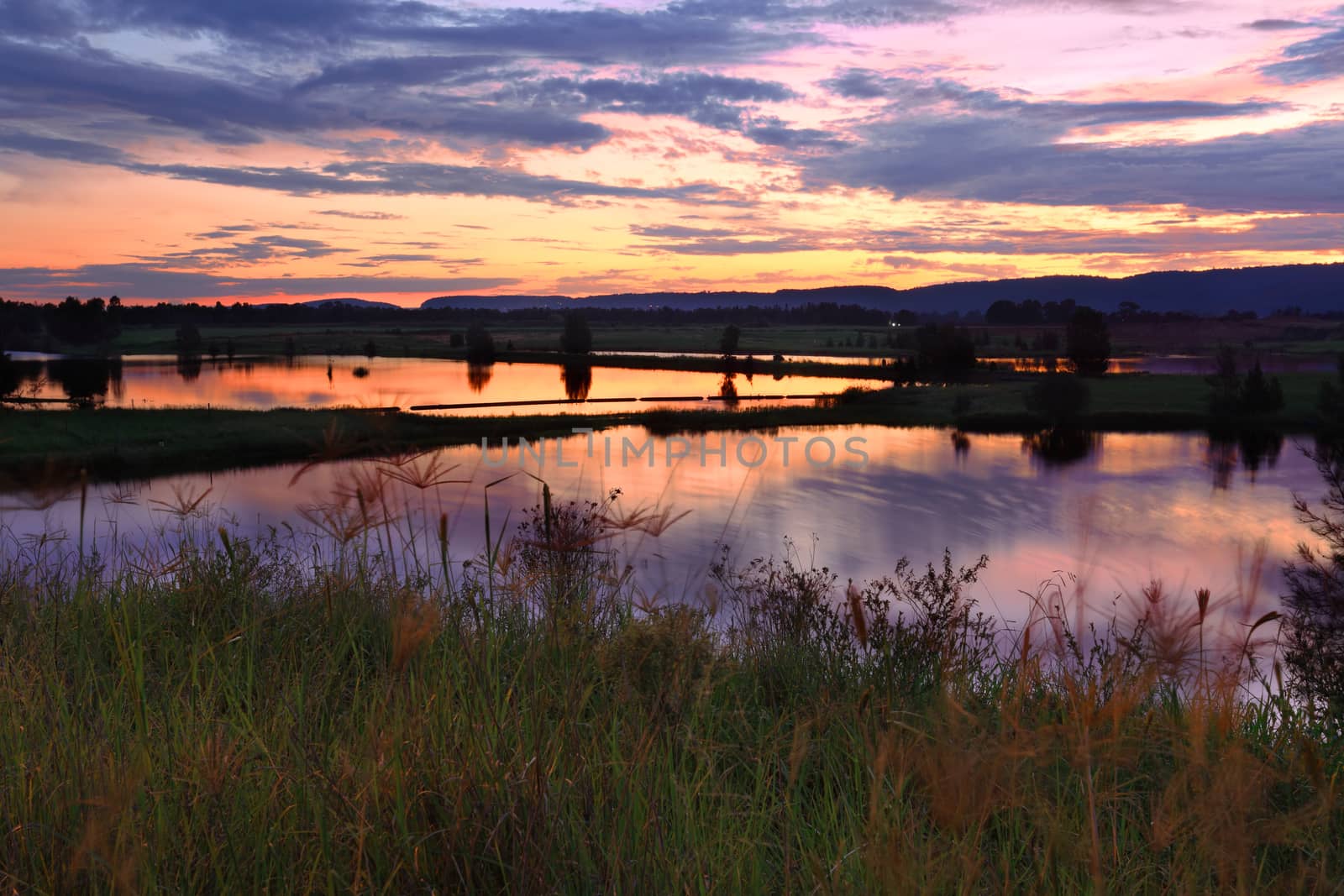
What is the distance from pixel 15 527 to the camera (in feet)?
97.3

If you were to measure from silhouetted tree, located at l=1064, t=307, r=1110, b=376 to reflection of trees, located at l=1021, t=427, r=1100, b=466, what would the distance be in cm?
3047

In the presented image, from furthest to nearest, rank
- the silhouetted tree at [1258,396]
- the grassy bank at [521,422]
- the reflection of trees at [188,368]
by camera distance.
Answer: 1. the reflection of trees at [188,368]
2. the silhouetted tree at [1258,396]
3. the grassy bank at [521,422]

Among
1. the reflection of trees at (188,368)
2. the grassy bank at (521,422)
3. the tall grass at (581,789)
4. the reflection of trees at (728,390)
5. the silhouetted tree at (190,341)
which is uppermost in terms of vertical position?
the silhouetted tree at (190,341)

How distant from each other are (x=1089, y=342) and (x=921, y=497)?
56.2 m

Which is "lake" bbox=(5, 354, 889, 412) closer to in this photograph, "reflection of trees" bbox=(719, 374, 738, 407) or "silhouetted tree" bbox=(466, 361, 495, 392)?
"silhouetted tree" bbox=(466, 361, 495, 392)

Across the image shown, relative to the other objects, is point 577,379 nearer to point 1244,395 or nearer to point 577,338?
point 577,338

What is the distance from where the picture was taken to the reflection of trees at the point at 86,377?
234 feet

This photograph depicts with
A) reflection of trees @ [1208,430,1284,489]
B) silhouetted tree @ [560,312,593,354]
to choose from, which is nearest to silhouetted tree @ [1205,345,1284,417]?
reflection of trees @ [1208,430,1284,489]

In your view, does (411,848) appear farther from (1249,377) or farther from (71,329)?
(71,329)

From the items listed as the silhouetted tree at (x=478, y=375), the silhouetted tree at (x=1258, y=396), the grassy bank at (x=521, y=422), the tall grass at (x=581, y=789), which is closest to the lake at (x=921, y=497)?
the grassy bank at (x=521, y=422)

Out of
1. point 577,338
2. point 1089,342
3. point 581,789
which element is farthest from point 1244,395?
point 577,338

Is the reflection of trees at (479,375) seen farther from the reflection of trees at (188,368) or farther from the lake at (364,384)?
the reflection of trees at (188,368)

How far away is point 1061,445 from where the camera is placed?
183 feet

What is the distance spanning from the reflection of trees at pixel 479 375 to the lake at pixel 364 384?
0.10 m
